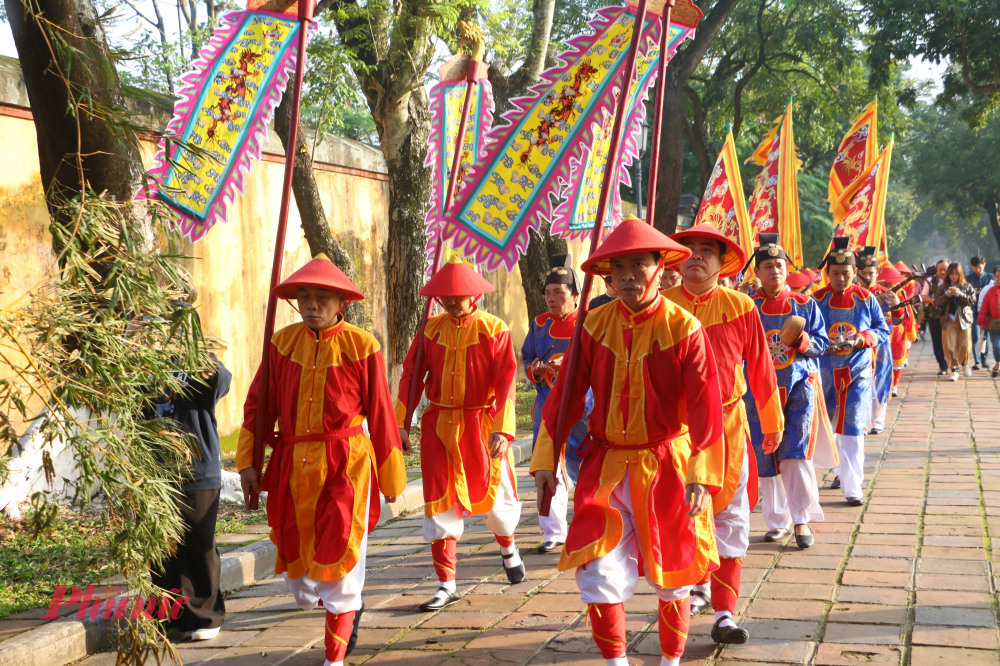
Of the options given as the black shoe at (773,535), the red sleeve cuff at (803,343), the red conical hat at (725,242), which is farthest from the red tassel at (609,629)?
the red sleeve cuff at (803,343)

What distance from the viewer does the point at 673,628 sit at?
3.64 m

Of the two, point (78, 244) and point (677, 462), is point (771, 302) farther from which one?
point (78, 244)

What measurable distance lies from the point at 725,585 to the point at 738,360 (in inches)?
43.9

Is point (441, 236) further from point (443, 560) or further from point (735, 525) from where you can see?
point (735, 525)

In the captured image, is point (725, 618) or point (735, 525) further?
point (735, 525)

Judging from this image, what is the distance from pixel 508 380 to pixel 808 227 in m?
25.6

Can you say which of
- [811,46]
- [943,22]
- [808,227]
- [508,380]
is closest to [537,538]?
[508,380]

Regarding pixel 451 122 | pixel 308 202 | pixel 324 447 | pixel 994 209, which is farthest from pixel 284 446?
pixel 994 209

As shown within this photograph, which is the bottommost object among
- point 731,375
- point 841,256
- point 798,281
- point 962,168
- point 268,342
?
point 731,375

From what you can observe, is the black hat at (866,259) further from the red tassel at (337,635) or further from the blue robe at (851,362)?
the red tassel at (337,635)

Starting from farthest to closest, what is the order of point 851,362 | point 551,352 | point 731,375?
1. point 851,362
2. point 551,352
3. point 731,375

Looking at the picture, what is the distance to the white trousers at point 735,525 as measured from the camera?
4348 mm

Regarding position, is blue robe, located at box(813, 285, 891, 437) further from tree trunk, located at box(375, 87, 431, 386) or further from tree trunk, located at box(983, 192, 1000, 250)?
tree trunk, located at box(983, 192, 1000, 250)

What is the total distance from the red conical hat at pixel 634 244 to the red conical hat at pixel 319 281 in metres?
1.21
